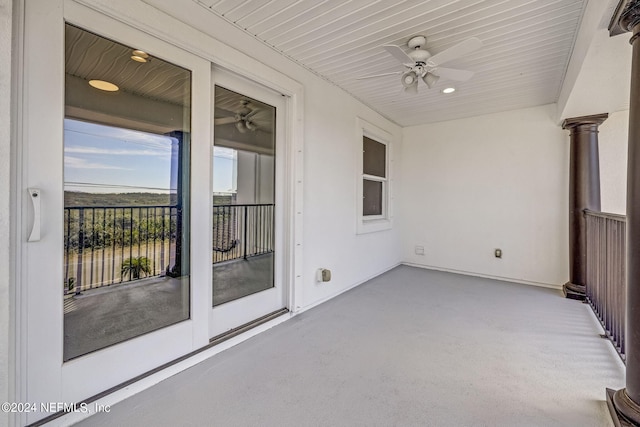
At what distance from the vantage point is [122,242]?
6.07ft

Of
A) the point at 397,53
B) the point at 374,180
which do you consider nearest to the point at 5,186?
the point at 397,53

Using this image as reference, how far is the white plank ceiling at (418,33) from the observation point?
204cm

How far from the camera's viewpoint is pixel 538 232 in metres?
4.02

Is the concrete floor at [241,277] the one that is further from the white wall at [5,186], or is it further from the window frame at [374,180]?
the window frame at [374,180]

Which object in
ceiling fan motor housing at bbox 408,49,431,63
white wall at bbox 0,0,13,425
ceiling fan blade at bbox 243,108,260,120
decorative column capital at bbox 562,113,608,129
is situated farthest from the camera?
decorative column capital at bbox 562,113,608,129

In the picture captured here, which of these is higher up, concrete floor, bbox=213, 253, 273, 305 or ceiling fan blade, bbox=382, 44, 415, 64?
ceiling fan blade, bbox=382, 44, 415, 64

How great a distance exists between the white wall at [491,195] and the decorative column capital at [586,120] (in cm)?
40

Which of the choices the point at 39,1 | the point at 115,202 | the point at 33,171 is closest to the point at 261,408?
the point at 115,202

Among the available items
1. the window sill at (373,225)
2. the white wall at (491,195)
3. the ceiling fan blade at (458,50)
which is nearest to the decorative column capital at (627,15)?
the ceiling fan blade at (458,50)

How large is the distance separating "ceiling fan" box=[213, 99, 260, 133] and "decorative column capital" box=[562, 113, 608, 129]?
3626mm

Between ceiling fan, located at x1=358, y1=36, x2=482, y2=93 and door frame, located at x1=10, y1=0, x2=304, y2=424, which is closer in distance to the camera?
door frame, located at x1=10, y1=0, x2=304, y2=424

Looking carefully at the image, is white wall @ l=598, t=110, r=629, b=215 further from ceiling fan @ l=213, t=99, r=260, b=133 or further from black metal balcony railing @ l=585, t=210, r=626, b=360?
ceiling fan @ l=213, t=99, r=260, b=133

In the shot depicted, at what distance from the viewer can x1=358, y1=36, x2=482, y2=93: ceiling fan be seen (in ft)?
7.23

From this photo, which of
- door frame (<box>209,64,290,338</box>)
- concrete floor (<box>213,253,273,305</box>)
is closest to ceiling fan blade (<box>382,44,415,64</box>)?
door frame (<box>209,64,290,338</box>)
